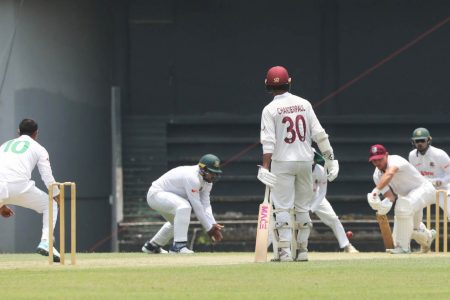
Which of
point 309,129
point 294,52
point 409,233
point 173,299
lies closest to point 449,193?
point 409,233

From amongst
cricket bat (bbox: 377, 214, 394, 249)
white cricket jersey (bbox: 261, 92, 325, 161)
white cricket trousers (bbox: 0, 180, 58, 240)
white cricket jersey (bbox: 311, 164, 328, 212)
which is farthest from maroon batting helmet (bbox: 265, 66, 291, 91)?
white cricket jersey (bbox: 311, 164, 328, 212)

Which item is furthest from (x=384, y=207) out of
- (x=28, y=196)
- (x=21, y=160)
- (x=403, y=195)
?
(x=21, y=160)

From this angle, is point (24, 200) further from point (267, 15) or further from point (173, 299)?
point (267, 15)

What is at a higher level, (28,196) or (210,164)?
(210,164)

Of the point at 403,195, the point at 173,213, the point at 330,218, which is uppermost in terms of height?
the point at 403,195

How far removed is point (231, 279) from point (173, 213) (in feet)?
20.3

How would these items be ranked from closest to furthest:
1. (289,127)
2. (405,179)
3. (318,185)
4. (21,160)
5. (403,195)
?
(289,127) → (21,160) → (405,179) → (403,195) → (318,185)

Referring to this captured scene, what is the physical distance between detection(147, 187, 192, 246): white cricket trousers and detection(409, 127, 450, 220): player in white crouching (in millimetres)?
4073

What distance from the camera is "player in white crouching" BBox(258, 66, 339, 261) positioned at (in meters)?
16.3

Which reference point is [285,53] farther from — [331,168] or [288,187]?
[288,187]

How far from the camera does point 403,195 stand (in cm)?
1986

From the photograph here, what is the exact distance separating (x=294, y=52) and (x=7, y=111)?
5.67 meters

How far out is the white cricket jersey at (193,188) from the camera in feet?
66.3

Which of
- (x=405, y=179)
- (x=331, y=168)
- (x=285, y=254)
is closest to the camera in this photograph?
(x=285, y=254)
